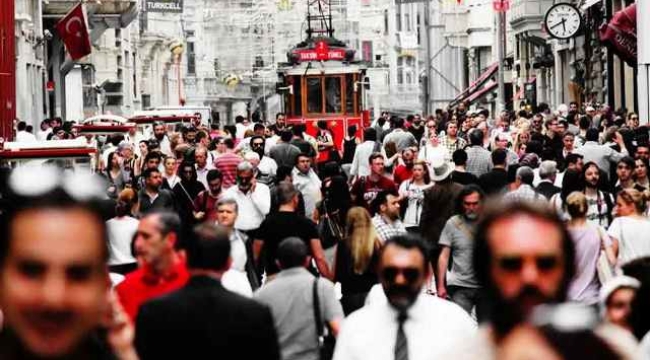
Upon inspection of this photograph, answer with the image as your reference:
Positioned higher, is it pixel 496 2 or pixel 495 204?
pixel 496 2

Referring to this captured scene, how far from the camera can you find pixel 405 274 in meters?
7.95

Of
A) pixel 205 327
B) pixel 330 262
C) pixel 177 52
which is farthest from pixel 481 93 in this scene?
pixel 205 327

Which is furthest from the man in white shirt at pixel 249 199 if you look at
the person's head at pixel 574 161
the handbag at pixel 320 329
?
the handbag at pixel 320 329

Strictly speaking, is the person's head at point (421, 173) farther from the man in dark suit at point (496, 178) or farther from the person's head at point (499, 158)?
the person's head at point (499, 158)

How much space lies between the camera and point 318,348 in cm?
965

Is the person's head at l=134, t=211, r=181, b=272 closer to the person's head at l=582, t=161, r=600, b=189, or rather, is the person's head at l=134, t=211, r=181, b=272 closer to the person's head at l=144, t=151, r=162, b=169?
the person's head at l=582, t=161, r=600, b=189

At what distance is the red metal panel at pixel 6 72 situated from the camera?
33.8 metres

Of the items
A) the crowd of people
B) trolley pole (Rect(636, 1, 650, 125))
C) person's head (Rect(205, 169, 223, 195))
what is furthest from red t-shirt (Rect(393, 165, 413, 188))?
trolley pole (Rect(636, 1, 650, 125))

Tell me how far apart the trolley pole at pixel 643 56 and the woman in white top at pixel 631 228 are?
1829 cm

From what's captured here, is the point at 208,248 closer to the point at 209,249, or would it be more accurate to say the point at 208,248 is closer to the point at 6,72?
the point at 209,249

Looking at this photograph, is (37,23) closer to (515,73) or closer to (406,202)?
(515,73)

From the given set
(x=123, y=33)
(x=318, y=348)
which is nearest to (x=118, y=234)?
(x=318, y=348)

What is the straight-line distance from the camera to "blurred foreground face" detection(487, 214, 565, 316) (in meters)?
3.41

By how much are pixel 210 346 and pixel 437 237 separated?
9700 millimetres
